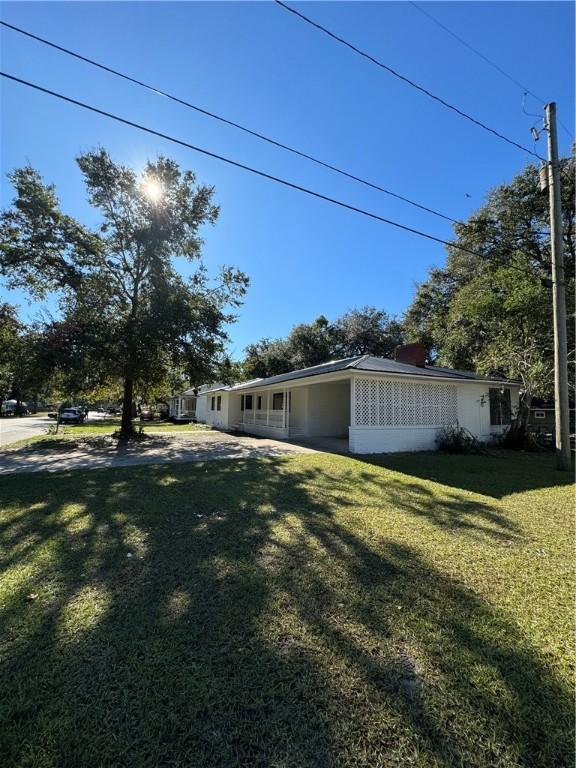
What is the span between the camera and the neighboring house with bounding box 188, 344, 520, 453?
1203cm

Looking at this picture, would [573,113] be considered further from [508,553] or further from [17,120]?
[17,120]

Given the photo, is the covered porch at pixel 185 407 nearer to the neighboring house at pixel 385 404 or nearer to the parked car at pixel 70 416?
the parked car at pixel 70 416

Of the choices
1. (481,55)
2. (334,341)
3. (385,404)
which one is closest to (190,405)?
(334,341)

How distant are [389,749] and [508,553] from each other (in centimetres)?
308

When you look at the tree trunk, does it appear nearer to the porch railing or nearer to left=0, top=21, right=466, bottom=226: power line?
the porch railing

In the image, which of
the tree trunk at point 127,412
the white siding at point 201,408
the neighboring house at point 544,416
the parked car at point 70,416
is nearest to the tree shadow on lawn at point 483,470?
the neighboring house at point 544,416

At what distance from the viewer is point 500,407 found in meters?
16.5

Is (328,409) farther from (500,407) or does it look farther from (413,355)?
(500,407)

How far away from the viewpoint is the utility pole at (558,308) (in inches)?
367

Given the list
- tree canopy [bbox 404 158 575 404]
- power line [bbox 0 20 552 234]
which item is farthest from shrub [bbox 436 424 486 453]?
power line [bbox 0 20 552 234]

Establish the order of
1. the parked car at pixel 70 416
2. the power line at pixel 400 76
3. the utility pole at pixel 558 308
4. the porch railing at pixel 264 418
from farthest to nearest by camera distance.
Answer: the parked car at pixel 70 416 → the porch railing at pixel 264 418 → the utility pole at pixel 558 308 → the power line at pixel 400 76

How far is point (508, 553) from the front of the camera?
4.07 metres

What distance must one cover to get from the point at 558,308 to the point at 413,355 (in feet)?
22.5

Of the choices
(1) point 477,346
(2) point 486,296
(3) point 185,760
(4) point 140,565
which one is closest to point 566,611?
(3) point 185,760
